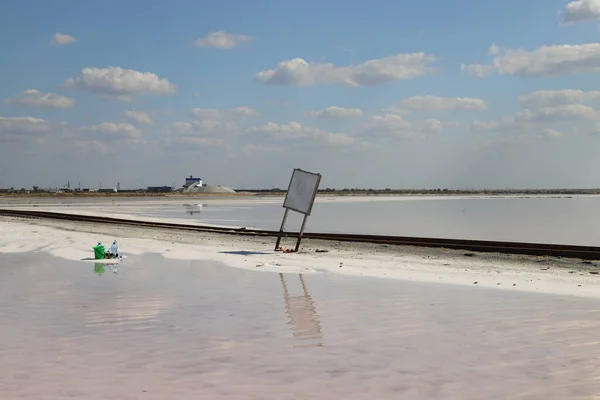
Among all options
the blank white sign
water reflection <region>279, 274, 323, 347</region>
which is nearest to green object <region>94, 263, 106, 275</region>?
water reflection <region>279, 274, 323, 347</region>

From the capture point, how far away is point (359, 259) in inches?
790

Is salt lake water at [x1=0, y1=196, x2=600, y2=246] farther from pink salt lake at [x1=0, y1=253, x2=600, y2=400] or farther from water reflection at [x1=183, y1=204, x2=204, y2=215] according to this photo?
pink salt lake at [x1=0, y1=253, x2=600, y2=400]

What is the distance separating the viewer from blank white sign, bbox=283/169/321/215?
73.2 ft

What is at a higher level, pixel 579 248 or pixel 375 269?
pixel 579 248

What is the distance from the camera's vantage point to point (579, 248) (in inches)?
832

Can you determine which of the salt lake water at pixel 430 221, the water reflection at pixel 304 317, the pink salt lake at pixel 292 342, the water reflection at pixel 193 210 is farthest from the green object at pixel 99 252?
the water reflection at pixel 193 210

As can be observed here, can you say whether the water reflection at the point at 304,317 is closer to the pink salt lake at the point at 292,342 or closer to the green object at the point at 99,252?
the pink salt lake at the point at 292,342

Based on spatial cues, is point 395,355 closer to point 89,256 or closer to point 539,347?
point 539,347

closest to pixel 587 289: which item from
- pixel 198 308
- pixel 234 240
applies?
pixel 198 308

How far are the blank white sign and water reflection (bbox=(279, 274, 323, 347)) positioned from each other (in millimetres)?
8755

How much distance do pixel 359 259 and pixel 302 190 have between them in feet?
12.8

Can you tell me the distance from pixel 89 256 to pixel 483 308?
13868mm

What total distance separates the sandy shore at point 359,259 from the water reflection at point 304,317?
3.91 m

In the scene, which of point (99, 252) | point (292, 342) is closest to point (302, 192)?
point (99, 252)
